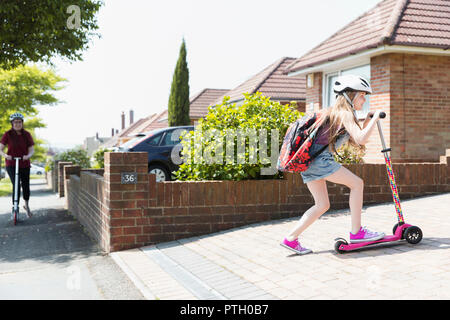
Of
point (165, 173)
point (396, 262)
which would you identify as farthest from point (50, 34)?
point (396, 262)

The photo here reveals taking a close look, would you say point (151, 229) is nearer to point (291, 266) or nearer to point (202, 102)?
point (291, 266)

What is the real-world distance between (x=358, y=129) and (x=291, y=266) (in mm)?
1503

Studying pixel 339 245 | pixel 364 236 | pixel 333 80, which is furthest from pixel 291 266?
pixel 333 80

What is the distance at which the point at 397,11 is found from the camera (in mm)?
12391

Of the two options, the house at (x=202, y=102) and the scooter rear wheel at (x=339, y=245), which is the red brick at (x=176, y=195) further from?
the house at (x=202, y=102)

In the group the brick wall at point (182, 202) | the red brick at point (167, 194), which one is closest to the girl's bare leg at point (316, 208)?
the brick wall at point (182, 202)

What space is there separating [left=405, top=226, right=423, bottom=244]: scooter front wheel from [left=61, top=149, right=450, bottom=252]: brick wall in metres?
1.73

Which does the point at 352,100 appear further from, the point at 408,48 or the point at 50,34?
the point at 50,34

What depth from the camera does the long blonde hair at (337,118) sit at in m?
4.68

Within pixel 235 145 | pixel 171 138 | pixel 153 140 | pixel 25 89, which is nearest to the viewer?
pixel 235 145

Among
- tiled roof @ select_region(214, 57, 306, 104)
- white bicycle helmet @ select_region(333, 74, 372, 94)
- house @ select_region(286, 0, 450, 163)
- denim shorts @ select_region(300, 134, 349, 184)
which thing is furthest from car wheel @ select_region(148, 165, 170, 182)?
tiled roof @ select_region(214, 57, 306, 104)

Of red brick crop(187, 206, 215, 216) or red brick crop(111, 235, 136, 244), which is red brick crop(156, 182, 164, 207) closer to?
red brick crop(187, 206, 215, 216)

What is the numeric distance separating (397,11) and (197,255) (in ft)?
32.1

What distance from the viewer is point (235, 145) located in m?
7.06
